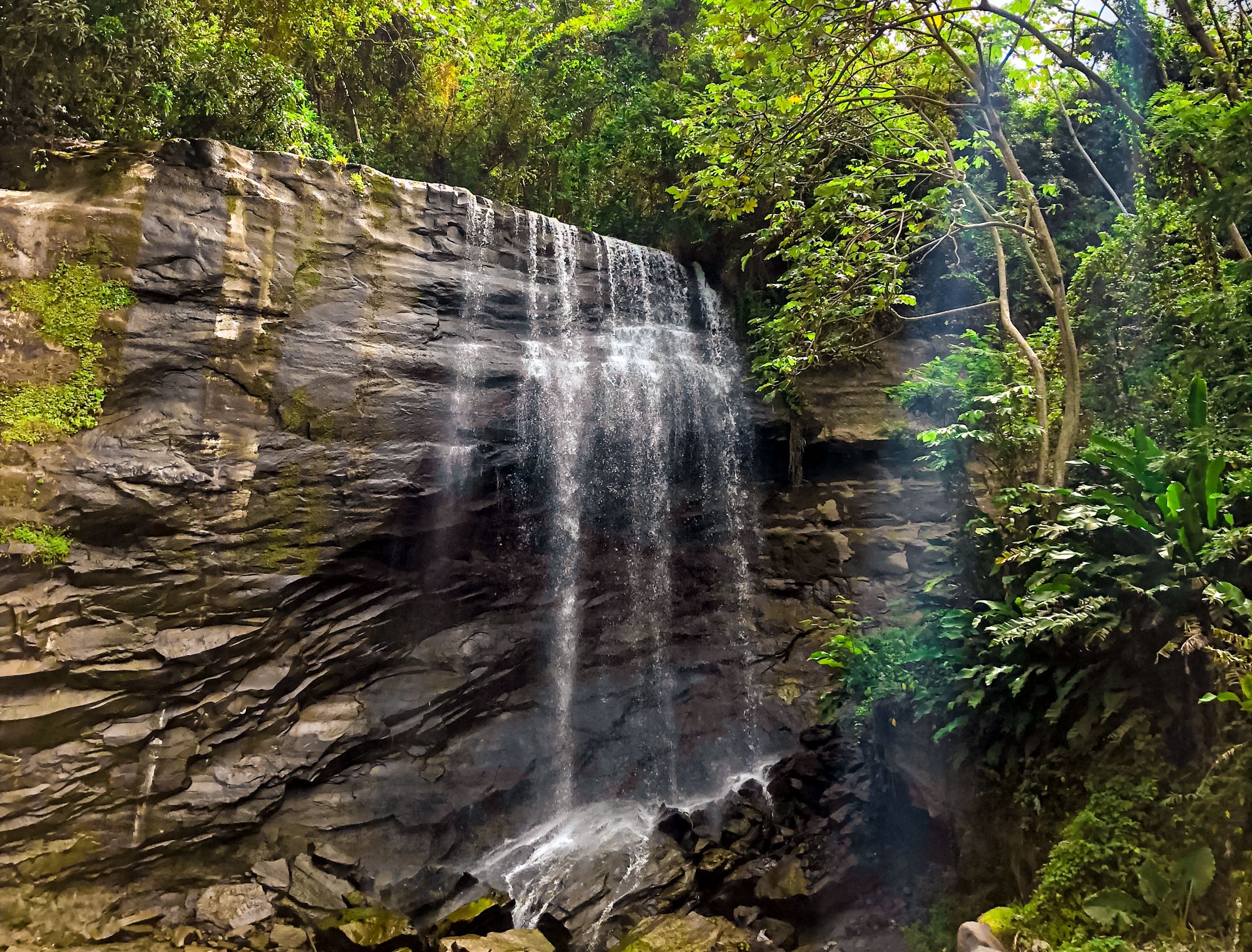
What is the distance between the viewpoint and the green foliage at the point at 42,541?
596cm

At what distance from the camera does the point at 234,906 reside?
622 cm

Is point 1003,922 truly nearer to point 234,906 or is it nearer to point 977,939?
point 977,939

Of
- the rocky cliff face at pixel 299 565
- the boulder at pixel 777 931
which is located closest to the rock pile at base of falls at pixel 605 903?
the boulder at pixel 777 931

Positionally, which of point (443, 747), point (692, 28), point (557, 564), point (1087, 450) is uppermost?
point (692, 28)

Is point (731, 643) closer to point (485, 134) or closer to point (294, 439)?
point (294, 439)

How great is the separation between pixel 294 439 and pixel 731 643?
5.90 meters

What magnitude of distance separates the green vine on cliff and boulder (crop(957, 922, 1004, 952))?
780 centimetres

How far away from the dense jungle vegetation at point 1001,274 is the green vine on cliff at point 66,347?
1636mm

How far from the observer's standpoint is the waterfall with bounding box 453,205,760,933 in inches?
344

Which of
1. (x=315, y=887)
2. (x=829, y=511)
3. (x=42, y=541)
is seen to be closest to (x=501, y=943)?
(x=315, y=887)

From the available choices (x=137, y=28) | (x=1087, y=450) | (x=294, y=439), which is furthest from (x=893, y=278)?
(x=137, y=28)

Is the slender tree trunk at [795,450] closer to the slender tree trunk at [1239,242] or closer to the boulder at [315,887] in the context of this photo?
the slender tree trunk at [1239,242]

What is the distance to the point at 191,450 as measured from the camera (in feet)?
22.2

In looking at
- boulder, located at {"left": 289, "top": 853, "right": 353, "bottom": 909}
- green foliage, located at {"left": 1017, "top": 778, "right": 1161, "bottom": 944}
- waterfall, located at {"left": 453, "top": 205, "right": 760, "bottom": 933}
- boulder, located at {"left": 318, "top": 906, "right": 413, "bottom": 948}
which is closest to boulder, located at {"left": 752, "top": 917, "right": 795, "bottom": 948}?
waterfall, located at {"left": 453, "top": 205, "right": 760, "bottom": 933}
